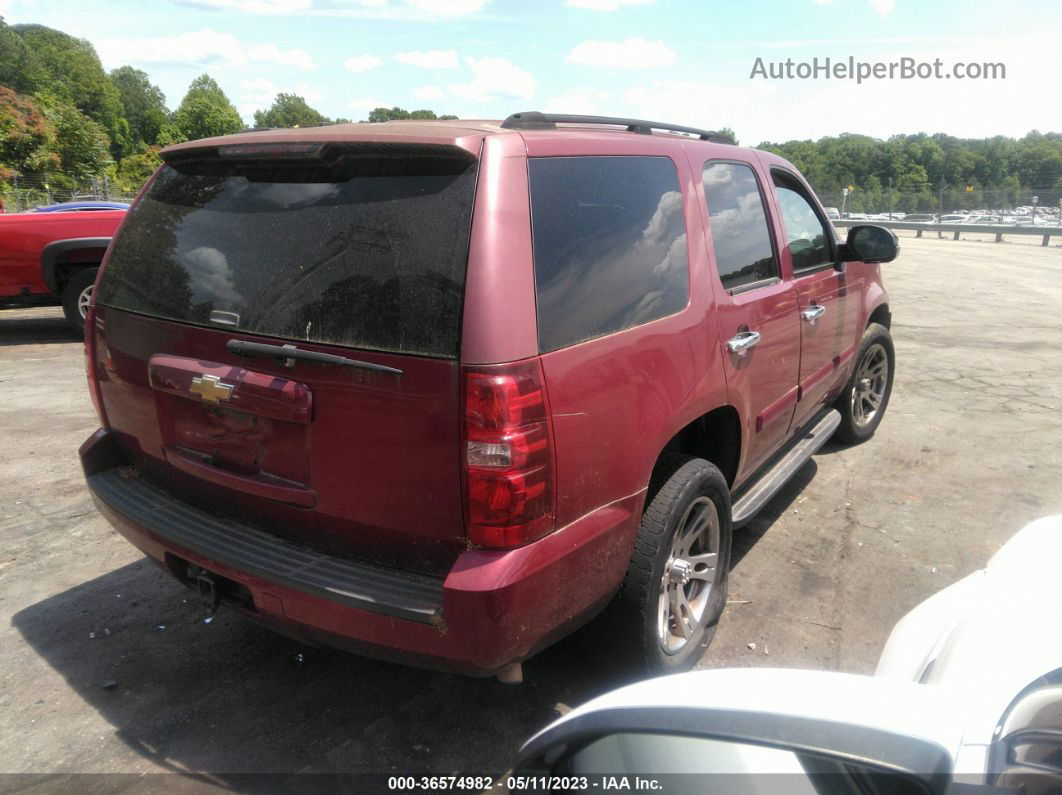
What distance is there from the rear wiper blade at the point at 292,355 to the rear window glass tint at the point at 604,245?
471 mm

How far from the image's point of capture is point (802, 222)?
4473mm

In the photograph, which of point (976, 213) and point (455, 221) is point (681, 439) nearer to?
point (455, 221)

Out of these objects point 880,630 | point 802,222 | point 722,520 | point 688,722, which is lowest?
point 880,630

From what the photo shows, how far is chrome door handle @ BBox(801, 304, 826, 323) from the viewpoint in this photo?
4.06 meters

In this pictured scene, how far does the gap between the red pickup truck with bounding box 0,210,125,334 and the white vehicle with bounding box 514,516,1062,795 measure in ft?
29.7

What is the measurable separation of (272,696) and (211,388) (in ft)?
4.06

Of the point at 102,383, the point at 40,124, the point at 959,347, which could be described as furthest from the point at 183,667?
the point at 40,124

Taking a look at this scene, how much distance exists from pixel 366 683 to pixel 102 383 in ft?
5.08

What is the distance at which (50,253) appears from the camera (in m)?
8.68

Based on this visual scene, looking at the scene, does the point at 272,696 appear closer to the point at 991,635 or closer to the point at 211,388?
the point at 211,388

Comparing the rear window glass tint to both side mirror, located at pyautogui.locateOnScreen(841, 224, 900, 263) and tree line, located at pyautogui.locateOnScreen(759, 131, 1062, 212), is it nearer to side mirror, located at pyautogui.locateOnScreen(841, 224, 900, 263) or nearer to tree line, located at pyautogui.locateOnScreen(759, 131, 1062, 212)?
side mirror, located at pyautogui.locateOnScreen(841, 224, 900, 263)

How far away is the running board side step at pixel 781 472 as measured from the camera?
359 centimetres

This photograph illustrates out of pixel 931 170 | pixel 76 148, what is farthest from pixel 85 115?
pixel 931 170

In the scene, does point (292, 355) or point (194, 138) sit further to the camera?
point (194, 138)
